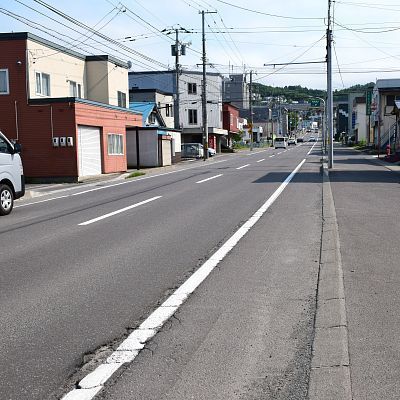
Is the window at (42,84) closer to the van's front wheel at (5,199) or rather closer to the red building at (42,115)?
the red building at (42,115)

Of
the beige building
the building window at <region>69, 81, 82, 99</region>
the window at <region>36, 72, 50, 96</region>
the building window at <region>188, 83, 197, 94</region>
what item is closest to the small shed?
the beige building

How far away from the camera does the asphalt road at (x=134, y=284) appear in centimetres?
429

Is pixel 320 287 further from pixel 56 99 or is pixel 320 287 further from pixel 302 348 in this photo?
pixel 56 99

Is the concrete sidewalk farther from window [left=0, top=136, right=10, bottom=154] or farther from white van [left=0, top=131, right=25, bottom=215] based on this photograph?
window [left=0, top=136, right=10, bottom=154]

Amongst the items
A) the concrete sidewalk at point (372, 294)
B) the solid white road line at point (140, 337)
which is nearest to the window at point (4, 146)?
the solid white road line at point (140, 337)

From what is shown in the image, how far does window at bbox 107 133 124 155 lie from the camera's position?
1303 inches

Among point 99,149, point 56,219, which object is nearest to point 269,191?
point 56,219

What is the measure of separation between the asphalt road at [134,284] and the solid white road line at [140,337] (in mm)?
109

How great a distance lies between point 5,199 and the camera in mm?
13664

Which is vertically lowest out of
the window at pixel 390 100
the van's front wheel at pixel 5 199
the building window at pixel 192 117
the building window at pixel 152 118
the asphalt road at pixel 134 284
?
the asphalt road at pixel 134 284

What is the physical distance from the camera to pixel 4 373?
4148 mm

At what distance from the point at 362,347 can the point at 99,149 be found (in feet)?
92.5

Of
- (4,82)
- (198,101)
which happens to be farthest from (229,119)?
(4,82)

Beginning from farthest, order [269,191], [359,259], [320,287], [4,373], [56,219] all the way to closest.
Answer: [269,191], [56,219], [359,259], [320,287], [4,373]
